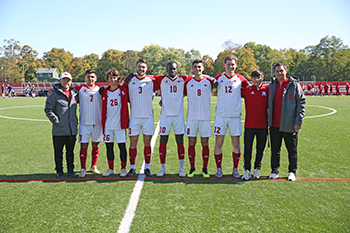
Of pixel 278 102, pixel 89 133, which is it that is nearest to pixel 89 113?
pixel 89 133

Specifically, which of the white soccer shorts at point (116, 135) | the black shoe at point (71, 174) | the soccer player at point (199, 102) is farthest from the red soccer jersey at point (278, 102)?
the black shoe at point (71, 174)

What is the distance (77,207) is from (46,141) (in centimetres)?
508

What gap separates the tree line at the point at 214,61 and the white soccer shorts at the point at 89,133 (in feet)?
195

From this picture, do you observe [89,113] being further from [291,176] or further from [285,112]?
[291,176]

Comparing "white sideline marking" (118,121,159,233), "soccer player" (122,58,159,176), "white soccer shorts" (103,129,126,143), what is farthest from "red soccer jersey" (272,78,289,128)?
"white soccer shorts" (103,129,126,143)

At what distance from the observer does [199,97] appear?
15.8 ft

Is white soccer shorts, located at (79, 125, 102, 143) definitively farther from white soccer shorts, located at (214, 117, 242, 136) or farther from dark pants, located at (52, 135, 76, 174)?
white soccer shorts, located at (214, 117, 242, 136)

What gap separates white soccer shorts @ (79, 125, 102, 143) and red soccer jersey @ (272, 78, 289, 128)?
3.37m

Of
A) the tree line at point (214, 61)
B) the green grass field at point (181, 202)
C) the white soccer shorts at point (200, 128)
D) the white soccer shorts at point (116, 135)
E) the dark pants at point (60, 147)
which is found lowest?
the green grass field at point (181, 202)

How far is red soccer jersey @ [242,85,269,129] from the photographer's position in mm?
4766

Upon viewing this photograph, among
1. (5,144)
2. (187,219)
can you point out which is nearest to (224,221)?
(187,219)

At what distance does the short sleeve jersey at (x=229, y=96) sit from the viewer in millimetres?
4750

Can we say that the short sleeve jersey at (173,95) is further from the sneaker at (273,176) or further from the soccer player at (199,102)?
the sneaker at (273,176)

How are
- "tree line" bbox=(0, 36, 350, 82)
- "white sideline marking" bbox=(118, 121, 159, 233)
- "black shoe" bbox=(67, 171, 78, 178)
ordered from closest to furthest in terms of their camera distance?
"white sideline marking" bbox=(118, 121, 159, 233), "black shoe" bbox=(67, 171, 78, 178), "tree line" bbox=(0, 36, 350, 82)
